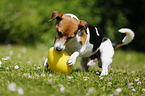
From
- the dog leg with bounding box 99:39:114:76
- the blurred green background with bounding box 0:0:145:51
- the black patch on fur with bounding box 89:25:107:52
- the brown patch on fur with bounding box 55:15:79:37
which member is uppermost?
the blurred green background with bounding box 0:0:145:51

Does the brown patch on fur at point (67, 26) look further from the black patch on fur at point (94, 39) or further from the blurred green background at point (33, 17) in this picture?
the blurred green background at point (33, 17)

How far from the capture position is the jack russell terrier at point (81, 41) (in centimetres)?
326

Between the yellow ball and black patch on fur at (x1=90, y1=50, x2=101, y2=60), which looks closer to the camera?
the yellow ball

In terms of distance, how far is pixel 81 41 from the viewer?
3635 millimetres

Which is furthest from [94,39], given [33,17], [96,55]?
[33,17]

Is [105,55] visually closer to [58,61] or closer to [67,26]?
[58,61]

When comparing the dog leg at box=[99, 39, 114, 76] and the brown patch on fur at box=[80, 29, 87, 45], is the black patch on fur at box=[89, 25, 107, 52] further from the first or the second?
the brown patch on fur at box=[80, 29, 87, 45]

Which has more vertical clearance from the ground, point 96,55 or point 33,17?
point 33,17

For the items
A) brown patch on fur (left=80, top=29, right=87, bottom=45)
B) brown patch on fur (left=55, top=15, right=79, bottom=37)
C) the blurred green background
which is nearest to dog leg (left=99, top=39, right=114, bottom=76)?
brown patch on fur (left=80, top=29, right=87, bottom=45)

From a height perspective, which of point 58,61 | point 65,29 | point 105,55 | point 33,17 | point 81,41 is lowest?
point 105,55

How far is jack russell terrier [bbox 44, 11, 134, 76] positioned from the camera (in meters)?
3.26

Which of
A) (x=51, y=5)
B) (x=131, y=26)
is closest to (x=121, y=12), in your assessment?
(x=131, y=26)

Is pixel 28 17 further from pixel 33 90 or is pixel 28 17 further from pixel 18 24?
pixel 33 90

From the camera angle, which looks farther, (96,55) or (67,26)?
(96,55)
